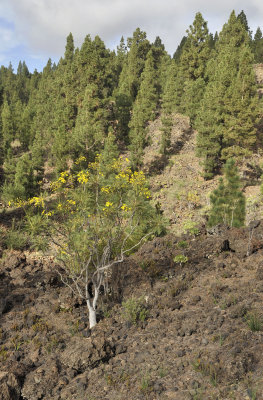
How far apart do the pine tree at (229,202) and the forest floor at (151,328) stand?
113cm

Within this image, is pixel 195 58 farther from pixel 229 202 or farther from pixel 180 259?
pixel 180 259

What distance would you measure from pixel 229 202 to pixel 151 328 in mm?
9083

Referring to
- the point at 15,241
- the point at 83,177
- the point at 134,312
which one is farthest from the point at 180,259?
the point at 15,241

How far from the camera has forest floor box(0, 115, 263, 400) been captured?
6.24 m

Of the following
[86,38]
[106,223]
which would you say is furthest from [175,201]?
[86,38]

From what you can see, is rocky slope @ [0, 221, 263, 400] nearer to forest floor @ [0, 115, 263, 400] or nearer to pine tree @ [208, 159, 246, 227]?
forest floor @ [0, 115, 263, 400]

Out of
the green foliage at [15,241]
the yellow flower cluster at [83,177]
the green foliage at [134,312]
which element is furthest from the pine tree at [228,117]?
the green foliage at [134,312]

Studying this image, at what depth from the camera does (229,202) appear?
15531mm

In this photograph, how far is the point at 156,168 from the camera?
32.6m

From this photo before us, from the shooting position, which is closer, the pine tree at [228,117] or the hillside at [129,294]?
the hillside at [129,294]

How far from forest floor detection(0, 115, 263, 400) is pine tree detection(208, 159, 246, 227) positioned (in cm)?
113

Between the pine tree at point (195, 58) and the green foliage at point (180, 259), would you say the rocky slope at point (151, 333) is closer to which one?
the green foliage at point (180, 259)

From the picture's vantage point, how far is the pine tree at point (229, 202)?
15398mm

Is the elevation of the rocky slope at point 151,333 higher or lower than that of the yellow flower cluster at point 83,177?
lower
